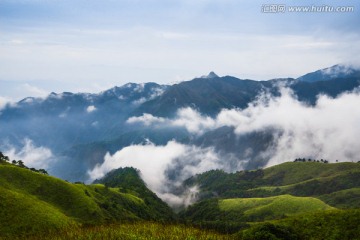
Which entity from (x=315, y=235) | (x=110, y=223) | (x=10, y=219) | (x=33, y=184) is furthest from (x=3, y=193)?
(x=110, y=223)

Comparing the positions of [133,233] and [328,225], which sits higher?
[133,233]

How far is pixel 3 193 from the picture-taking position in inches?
5586

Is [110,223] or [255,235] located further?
[255,235]

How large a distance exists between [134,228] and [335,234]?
4149 centimetres

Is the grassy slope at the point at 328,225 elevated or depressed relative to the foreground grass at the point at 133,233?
depressed

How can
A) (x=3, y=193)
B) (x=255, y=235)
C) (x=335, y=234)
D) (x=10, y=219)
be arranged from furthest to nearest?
(x=3, y=193) < (x=10, y=219) < (x=335, y=234) < (x=255, y=235)

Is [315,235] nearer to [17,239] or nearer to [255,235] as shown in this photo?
[255,235]

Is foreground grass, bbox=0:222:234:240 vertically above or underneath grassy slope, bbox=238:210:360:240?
above

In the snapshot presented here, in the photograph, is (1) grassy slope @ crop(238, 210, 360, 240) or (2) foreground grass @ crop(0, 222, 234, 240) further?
(1) grassy slope @ crop(238, 210, 360, 240)

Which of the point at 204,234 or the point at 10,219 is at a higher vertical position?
the point at 204,234

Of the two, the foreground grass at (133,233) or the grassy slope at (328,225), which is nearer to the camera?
the foreground grass at (133,233)

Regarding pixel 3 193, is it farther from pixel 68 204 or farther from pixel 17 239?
pixel 17 239

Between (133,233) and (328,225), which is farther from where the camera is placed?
(328,225)

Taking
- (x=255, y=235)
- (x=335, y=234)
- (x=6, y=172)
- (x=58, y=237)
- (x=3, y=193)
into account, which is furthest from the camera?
(x=6, y=172)
